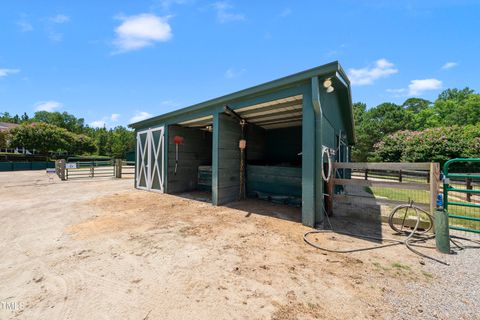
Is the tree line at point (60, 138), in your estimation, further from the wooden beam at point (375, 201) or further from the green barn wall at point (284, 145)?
the wooden beam at point (375, 201)

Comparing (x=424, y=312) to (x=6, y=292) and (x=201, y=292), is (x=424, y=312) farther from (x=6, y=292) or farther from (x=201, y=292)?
(x=6, y=292)

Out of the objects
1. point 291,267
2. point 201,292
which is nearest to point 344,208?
point 291,267

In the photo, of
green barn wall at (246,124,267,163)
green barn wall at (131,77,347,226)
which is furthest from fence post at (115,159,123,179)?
green barn wall at (246,124,267,163)

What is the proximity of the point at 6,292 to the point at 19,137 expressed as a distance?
3323 cm

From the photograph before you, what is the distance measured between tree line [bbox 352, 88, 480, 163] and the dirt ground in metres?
19.7

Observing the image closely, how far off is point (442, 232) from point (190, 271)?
3807 mm

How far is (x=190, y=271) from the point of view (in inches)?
101

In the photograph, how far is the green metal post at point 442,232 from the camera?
3.05m

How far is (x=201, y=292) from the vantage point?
2164 mm

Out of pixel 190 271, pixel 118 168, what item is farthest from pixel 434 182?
pixel 118 168

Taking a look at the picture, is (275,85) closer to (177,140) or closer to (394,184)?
(394,184)

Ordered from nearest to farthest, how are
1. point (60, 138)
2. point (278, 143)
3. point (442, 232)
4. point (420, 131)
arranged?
point (442, 232) → point (278, 143) → point (420, 131) → point (60, 138)

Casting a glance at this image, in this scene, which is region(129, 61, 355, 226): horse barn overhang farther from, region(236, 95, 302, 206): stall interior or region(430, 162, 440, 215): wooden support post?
region(430, 162, 440, 215): wooden support post

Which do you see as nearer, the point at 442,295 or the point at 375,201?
the point at 442,295
